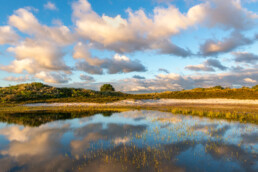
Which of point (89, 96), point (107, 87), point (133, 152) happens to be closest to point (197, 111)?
point (133, 152)

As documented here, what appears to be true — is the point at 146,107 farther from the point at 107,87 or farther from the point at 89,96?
the point at 107,87

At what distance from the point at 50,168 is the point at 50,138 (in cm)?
712

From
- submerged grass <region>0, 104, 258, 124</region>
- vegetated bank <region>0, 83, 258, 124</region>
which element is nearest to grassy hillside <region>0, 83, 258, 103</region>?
vegetated bank <region>0, 83, 258, 124</region>

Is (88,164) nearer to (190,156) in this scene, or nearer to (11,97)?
(190,156)

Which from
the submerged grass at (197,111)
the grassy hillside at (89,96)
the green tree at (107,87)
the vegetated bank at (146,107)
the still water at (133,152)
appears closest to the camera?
the still water at (133,152)

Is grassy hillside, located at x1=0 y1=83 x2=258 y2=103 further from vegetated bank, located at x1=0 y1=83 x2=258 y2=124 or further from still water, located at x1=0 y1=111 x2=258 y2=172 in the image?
still water, located at x1=0 y1=111 x2=258 y2=172

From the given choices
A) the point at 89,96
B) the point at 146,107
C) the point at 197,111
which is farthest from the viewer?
the point at 89,96

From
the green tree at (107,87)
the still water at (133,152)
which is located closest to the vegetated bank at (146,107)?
Result: the still water at (133,152)

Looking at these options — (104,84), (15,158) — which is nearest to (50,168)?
(15,158)

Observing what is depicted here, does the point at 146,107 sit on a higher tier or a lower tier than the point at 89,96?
lower

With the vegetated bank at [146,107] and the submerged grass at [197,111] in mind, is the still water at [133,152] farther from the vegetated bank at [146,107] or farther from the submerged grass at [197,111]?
the vegetated bank at [146,107]

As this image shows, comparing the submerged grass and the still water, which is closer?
the still water

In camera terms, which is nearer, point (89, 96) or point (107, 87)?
point (89, 96)

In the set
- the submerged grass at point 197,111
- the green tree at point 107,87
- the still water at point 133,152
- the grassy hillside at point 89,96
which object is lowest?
the still water at point 133,152
